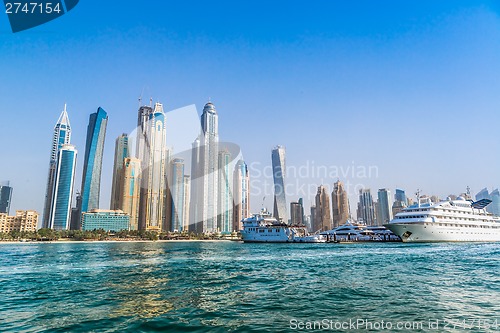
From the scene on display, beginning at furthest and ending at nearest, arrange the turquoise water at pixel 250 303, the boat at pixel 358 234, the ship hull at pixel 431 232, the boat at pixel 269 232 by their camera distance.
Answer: the boat at pixel 358 234 → the boat at pixel 269 232 → the ship hull at pixel 431 232 → the turquoise water at pixel 250 303

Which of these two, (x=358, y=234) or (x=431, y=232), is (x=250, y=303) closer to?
(x=431, y=232)

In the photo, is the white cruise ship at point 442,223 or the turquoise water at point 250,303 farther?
the white cruise ship at point 442,223

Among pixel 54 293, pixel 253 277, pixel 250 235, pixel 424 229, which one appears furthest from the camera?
pixel 250 235

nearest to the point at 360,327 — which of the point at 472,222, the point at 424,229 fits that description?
the point at 424,229

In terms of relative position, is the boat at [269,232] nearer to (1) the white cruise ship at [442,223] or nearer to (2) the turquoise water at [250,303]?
(1) the white cruise ship at [442,223]

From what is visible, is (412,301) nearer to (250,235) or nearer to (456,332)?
(456,332)

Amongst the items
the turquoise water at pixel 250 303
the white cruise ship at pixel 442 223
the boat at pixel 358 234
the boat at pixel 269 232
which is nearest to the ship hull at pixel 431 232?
the white cruise ship at pixel 442 223

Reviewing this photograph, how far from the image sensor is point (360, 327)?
12.0m

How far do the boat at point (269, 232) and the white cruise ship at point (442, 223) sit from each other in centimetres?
3530

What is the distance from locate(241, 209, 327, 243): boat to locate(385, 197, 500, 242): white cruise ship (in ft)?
116

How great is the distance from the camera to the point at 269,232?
12125 cm

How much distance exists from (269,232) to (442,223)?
5808 cm

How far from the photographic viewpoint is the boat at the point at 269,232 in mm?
119319

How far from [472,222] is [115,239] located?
608 feet
